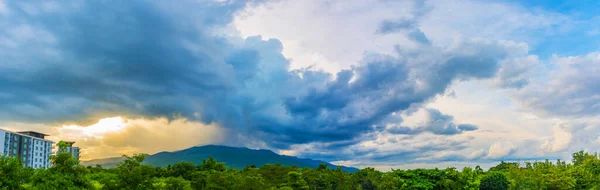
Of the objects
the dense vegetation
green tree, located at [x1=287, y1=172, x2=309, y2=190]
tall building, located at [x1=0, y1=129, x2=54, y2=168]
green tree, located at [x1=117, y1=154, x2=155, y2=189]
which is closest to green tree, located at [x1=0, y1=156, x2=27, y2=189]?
the dense vegetation

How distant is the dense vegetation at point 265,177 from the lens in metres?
16.2

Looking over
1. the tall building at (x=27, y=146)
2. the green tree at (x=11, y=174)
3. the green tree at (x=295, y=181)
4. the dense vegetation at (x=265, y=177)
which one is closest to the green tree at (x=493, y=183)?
the dense vegetation at (x=265, y=177)

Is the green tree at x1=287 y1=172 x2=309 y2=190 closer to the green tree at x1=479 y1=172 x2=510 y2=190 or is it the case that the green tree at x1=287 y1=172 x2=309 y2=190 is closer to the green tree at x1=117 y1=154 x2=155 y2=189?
the green tree at x1=117 y1=154 x2=155 y2=189

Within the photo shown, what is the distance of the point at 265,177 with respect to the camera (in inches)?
2158

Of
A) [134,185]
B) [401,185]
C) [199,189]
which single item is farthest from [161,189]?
[401,185]

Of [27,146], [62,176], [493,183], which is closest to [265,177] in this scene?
[493,183]

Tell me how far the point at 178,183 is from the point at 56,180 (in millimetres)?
7349

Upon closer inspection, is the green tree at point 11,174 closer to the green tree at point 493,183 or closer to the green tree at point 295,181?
the green tree at point 295,181

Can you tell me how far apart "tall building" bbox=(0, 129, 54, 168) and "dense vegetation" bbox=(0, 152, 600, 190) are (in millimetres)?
37216

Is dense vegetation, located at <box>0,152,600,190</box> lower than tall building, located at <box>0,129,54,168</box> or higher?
lower

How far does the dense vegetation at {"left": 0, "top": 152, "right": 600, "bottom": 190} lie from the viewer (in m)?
16.2

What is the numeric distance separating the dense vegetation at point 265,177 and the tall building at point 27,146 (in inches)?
1465

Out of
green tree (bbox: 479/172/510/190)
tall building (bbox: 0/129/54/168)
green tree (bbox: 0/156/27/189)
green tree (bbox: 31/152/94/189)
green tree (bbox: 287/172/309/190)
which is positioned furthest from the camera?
tall building (bbox: 0/129/54/168)

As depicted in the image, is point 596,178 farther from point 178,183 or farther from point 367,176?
point 178,183
